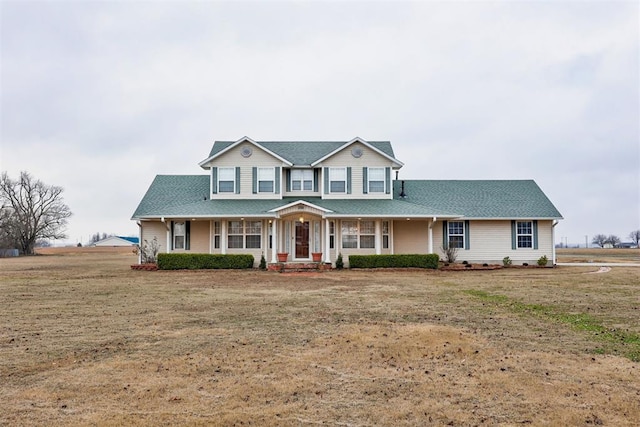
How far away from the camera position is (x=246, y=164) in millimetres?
24859

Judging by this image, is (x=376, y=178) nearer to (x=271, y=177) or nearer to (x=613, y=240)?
(x=271, y=177)

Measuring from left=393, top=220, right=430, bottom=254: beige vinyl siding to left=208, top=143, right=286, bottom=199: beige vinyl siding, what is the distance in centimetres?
703

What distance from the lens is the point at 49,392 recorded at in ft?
16.5

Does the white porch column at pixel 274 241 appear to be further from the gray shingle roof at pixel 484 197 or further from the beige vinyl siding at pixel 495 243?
the beige vinyl siding at pixel 495 243

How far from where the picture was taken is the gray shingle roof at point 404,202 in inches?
901

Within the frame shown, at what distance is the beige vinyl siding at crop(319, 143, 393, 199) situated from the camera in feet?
81.8

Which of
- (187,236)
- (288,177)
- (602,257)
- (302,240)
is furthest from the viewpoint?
(602,257)

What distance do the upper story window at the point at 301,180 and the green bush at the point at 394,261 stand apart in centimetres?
567

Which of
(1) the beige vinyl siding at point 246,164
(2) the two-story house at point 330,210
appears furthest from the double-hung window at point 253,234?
(1) the beige vinyl siding at point 246,164

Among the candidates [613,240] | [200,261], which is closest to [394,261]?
[200,261]

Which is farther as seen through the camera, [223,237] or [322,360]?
[223,237]

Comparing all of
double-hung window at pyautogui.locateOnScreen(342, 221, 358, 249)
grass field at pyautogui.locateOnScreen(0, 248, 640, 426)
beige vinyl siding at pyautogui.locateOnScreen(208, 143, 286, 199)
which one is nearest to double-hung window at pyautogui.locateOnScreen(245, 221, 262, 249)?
beige vinyl siding at pyautogui.locateOnScreen(208, 143, 286, 199)

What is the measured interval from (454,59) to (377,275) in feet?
61.8

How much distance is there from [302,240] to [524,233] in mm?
12821
